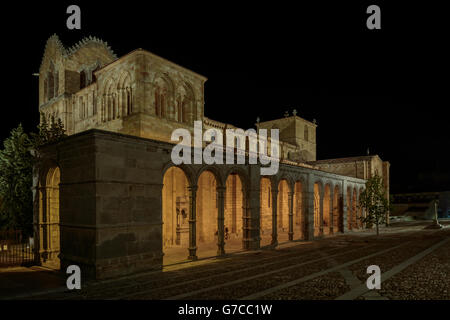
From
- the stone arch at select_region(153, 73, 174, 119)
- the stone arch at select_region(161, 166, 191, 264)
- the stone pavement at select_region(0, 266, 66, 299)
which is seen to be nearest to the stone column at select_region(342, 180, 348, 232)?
the stone arch at select_region(161, 166, 191, 264)

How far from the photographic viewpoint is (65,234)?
1338cm

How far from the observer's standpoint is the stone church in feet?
40.3

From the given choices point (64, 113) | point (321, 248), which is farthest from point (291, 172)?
point (64, 113)

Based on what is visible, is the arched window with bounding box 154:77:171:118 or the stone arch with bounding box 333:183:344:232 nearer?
the arched window with bounding box 154:77:171:118

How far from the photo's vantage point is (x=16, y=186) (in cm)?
A: 2083

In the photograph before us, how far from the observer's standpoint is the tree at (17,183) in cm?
2083

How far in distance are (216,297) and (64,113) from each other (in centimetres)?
2633

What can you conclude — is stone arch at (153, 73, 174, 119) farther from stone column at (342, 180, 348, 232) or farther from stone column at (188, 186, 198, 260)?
stone column at (342, 180, 348, 232)

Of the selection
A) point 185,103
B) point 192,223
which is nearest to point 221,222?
point 192,223

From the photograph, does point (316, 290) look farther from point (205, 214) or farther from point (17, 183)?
point (17, 183)

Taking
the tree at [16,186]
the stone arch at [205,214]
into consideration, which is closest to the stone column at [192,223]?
the stone arch at [205,214]

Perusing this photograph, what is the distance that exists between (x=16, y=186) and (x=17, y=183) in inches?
14.2

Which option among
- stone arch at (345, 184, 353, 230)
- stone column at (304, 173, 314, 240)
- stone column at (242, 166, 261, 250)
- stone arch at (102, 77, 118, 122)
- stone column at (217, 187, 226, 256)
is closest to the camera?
stone column at (217, 187, 226, 256)

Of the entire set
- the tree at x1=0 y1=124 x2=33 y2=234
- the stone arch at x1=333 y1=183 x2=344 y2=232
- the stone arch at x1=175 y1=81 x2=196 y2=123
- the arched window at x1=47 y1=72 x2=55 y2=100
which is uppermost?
the arched window at x1=47 y1=72 x2=55 y2=100
